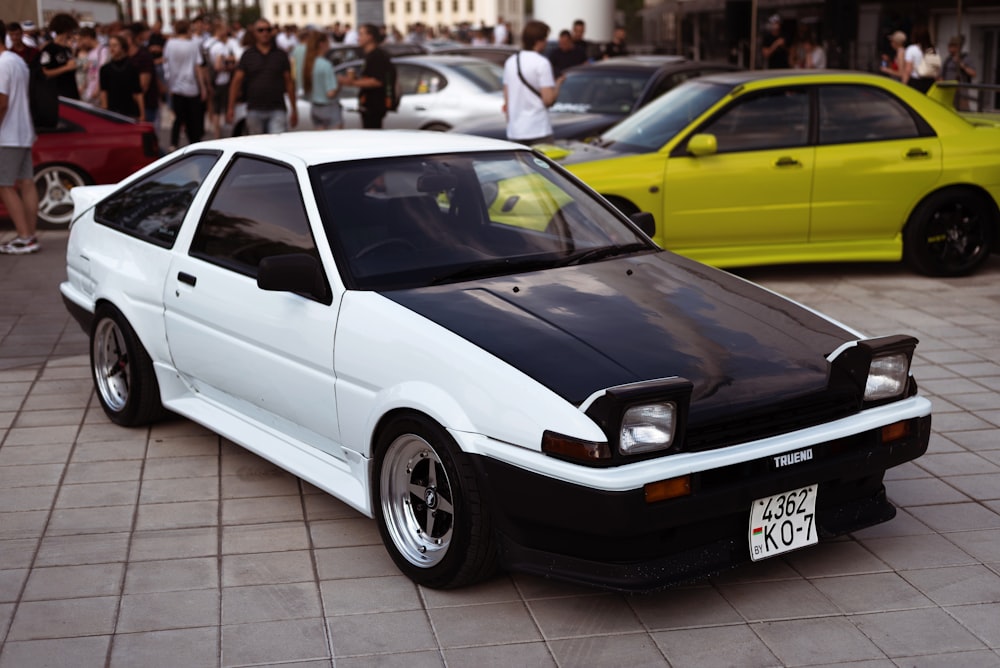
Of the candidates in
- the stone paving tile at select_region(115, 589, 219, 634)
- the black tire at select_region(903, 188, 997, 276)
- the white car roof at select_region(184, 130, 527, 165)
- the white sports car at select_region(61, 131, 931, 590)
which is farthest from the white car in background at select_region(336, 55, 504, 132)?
the stone paving tile at select_region(115, 589, 219, 634)

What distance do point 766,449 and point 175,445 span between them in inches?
121

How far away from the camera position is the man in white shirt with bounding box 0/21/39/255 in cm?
1038

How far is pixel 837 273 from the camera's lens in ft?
33.1

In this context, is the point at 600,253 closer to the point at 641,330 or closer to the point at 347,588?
the point at 641,330

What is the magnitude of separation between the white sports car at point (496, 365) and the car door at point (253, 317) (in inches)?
0.4

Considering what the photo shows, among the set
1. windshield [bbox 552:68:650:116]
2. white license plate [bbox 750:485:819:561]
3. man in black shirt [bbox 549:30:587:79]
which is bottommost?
white license plate [bbox 750:485:819:561]

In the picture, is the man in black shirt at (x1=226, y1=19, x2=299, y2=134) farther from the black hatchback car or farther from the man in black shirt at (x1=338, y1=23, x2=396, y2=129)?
the black hatchback car

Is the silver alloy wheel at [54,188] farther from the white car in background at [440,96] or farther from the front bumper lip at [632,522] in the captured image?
the front bumper lip at [632,522]

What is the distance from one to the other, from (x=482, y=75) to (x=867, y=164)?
8927mm

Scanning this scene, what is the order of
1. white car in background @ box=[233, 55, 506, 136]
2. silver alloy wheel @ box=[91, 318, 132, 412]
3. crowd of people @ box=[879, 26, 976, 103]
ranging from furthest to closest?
1. white car in background @ box=[233, 55, 506, 136]
2. crowd of people @ box=[879, 26, 976, 103]
3. silver alloy wheel @ box=[91, 318, 132, 412]

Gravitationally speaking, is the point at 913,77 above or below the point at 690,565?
above

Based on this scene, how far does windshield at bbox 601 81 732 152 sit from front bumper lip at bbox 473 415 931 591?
19.0 ft

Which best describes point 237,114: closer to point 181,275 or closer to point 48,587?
point 181,275

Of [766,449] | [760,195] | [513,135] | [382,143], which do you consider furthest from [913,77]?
[766,449]
